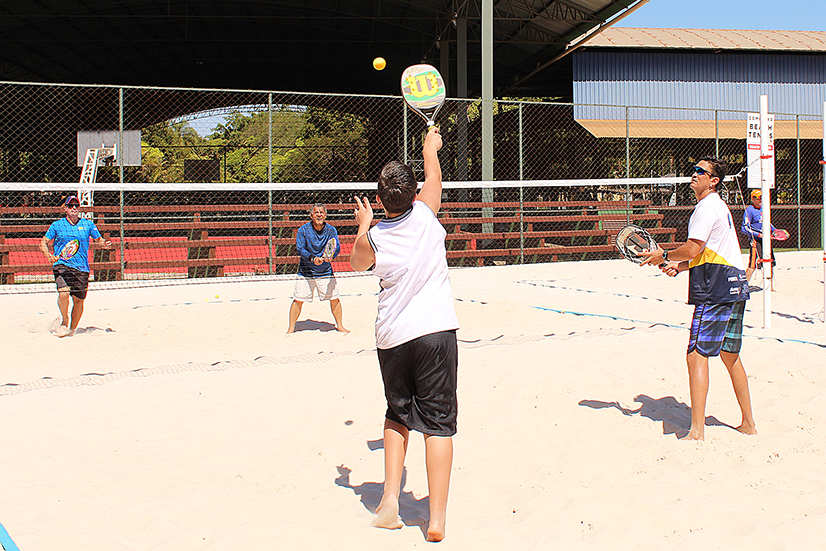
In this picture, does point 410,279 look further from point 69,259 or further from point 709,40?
point 709,40

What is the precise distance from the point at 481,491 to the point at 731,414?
2.01m

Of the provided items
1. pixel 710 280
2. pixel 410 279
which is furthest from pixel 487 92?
pixel 410 279

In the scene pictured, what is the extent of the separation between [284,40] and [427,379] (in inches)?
884

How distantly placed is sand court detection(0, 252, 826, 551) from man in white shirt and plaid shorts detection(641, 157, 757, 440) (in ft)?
1.50

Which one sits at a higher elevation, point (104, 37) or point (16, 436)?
point (104, 37)

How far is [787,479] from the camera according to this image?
3539 mm

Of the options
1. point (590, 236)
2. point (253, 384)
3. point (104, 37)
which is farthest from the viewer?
point (104, 37)

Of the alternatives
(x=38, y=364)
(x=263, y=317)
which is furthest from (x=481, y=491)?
(x=263, y=317)

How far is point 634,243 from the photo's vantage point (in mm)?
4312

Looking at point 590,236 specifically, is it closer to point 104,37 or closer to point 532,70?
point 532,70

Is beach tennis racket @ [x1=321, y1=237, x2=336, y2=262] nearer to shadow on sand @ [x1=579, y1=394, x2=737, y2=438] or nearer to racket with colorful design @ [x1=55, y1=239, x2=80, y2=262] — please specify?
racket with colorful design @ [x1=55, y1=239, x2=80, y2=262]

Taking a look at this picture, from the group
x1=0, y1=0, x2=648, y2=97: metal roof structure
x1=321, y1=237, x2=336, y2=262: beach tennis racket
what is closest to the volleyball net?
x1=321, y1=237, x2=336, y2=262: beach tennis racket

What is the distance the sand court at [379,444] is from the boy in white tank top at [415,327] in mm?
442

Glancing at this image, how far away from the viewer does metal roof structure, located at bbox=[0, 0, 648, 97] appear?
19.7 m
